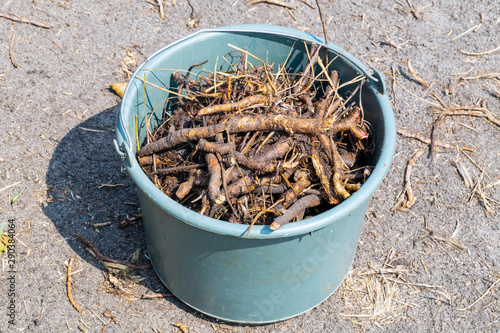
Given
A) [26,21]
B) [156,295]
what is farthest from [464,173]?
[26,21]

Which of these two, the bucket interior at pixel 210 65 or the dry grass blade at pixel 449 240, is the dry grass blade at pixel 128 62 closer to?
the bucket interior at pixel 210 65

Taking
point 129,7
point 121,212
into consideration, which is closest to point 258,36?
point 121,212

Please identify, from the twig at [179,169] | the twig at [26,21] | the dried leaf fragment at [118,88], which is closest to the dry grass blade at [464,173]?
the twig at [179,169]

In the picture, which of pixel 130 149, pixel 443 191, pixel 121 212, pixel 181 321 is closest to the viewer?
pixel 130 149

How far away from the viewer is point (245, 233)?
1595mm

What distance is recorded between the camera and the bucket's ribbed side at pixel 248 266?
1.72m

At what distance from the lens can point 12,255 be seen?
229 cm

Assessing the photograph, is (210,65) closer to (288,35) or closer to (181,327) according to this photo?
(288,35)

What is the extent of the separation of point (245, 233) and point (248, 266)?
0.23 metres

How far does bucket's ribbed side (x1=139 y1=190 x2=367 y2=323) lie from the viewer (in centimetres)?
172

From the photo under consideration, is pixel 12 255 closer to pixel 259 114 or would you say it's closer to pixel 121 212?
A: pixel 121 212

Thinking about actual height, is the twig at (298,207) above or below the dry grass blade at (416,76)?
above

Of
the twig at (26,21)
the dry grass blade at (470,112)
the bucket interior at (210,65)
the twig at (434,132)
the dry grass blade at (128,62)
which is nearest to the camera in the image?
the bucket interior at (210,65)

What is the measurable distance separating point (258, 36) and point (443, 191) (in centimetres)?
130
